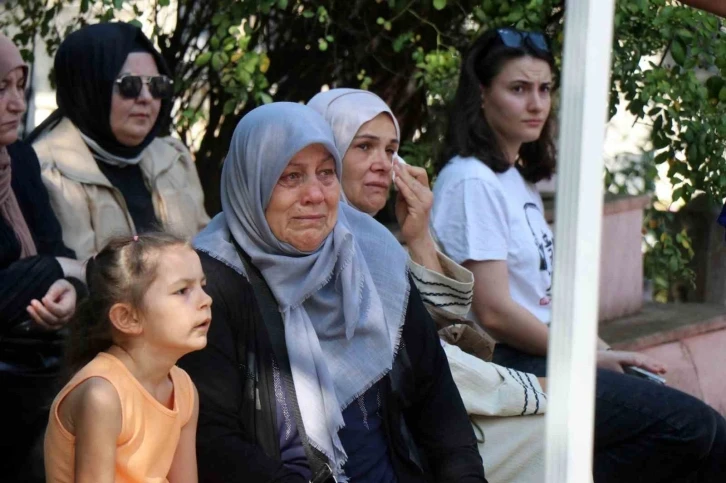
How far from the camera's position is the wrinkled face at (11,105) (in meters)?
3.66

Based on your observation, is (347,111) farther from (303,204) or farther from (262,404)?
(262,404)

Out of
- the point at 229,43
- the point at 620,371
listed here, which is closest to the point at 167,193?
the point at 229,43

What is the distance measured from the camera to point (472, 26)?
18.1 feet

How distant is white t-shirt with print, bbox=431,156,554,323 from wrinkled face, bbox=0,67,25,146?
1310mm

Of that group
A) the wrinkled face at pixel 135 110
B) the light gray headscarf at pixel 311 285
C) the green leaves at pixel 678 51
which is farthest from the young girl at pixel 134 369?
the green leaves at pixel 678 51

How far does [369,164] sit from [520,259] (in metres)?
0.66

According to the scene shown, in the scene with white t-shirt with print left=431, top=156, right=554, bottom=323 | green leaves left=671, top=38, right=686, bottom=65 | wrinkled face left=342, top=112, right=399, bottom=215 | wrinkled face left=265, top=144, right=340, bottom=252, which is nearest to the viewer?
wrinkled face left=265, top=144, right=340, bottom=252

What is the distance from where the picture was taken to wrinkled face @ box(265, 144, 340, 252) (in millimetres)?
3133

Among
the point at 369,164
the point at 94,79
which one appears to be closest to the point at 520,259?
the point at 369,164

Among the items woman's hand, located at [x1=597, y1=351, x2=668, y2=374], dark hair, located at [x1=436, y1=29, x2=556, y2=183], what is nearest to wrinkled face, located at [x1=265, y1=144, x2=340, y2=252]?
dark hair, located at [x1=436, y1=29, x2=556, y2=183]

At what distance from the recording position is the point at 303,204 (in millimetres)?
3137

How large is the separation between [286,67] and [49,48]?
3.33ft

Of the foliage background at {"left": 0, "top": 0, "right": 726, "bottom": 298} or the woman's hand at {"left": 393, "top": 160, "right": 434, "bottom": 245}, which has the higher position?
the foliage background at {"left": 0, "top": 0, "right": 726, "bottom": 298}

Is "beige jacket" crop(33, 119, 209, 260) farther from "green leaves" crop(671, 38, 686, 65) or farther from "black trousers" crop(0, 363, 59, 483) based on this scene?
"green leaves" crop(671, 38, 686, 65)
